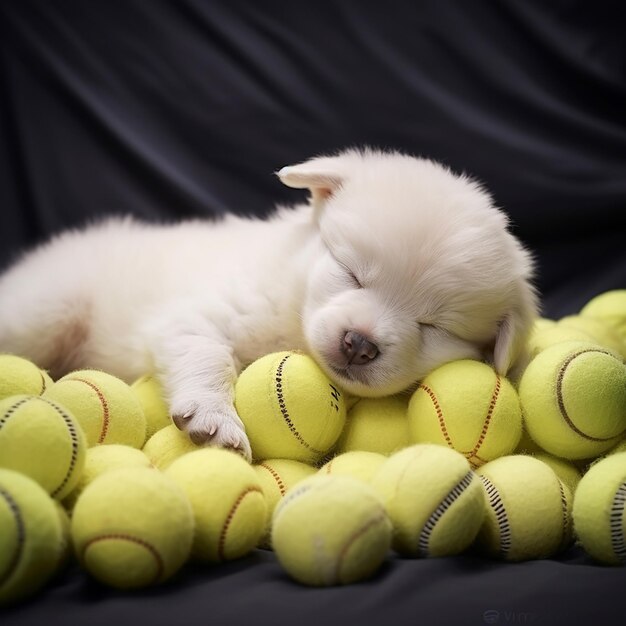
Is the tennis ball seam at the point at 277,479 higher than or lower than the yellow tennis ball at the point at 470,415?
lower

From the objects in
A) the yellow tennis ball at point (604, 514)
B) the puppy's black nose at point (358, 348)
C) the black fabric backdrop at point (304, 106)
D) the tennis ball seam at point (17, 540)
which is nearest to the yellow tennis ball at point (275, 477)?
the puppy's black nose at point (358, 348)

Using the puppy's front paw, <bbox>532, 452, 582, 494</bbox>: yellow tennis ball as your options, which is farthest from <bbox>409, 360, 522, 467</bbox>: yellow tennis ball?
the puppy's front paw

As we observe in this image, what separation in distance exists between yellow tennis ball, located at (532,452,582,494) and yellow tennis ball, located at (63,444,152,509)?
3.57ft

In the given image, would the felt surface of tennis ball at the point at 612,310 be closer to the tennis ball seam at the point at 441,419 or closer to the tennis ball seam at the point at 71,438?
the tennis ball seam at the point at 441,419

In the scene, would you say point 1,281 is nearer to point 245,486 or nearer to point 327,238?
point 327,238

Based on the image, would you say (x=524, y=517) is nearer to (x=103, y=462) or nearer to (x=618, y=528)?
(x=618, y=528)

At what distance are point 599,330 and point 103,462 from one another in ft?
6.41

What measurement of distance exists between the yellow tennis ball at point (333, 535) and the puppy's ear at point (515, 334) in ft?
2.69

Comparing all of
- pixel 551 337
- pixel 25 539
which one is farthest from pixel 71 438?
pixel 551 337

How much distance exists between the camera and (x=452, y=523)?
1.78 m

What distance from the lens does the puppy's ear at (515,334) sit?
2375 mm

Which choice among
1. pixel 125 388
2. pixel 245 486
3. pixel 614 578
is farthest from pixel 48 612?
pixel 614 578

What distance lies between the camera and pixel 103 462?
1961 mm

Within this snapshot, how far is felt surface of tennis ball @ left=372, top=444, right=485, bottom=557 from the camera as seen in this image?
1.78m
